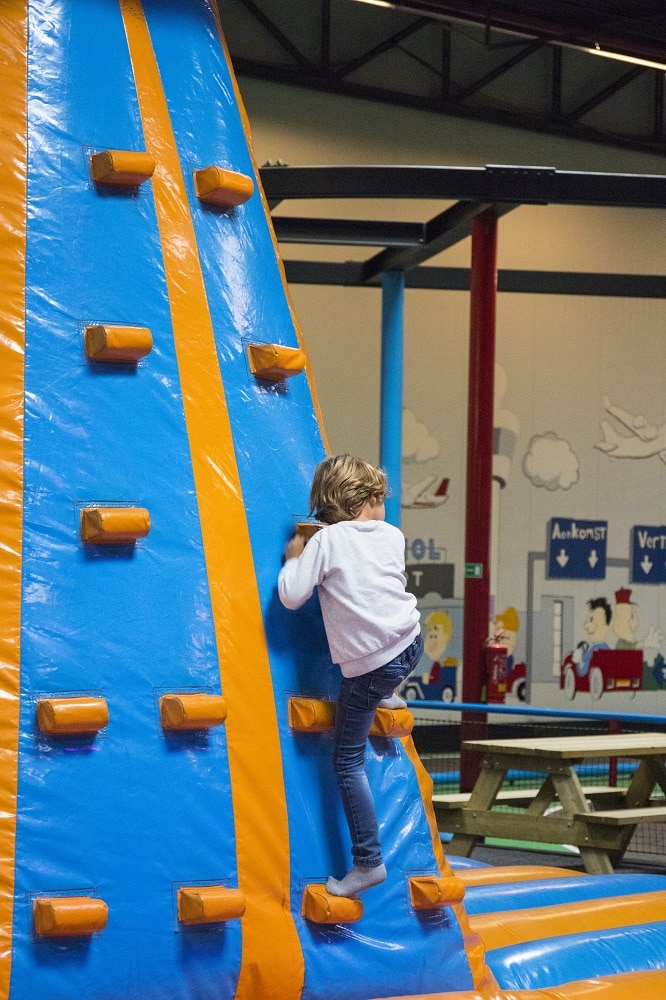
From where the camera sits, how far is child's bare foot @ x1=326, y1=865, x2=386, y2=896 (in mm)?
2557

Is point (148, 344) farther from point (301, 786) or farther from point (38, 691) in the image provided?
point (301, 786)

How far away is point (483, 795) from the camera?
5.99 m

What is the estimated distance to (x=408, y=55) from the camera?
12.0m

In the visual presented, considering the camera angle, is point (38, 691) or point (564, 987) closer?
point (38, 691)

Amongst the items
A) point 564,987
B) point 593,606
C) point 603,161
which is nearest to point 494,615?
point 593,606

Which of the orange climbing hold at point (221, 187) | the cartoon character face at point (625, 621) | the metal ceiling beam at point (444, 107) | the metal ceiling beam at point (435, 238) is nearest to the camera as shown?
the orange climbing hold at point (221, 187)

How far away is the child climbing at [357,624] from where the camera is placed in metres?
2.60

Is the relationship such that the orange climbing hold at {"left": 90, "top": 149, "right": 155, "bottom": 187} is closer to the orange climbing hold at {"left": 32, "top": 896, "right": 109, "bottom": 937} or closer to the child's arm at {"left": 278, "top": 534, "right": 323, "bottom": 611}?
the child's arm at {"left": 278, "top": 534, "right": 323, "bottom": 611}

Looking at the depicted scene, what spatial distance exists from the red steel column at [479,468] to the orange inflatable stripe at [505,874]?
399 cm

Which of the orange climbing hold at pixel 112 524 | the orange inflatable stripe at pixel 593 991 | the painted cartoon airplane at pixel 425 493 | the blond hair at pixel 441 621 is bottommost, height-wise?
the orange inflatable stripe at pixel 593 991


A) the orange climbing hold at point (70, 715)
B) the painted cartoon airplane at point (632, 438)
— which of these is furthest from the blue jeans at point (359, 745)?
the painted cartoon airplane at point (632, 438)

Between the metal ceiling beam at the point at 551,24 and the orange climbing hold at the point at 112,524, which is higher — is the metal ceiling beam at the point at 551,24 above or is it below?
above

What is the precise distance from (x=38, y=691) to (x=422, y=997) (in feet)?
3.31

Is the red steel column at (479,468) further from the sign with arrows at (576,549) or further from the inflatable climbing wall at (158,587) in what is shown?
the inflatable climbing wall at (158,587)
